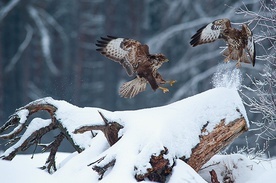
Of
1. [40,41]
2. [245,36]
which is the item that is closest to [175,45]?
[40,41]

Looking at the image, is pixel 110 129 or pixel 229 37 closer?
pixel 110 129

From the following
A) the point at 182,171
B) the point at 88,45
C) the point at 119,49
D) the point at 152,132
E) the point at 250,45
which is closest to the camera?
the point at 182,171

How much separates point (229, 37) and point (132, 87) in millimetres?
1284

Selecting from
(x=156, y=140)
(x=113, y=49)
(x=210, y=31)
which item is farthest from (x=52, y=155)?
(x=210, y=31)

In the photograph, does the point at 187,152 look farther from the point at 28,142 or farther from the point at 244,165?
the point at 28,142

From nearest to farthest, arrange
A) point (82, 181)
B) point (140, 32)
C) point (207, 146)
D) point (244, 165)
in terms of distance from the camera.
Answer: point (82, 181) → point (207, 146) → point (244, 165) → point (140, 32)

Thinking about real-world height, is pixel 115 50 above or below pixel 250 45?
above

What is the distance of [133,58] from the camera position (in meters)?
7.50

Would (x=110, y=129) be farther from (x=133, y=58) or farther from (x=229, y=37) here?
(x=229, y=37)

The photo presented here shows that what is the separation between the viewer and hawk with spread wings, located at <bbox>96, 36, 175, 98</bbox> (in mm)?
7402

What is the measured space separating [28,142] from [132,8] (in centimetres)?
2097

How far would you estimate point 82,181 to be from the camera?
641 cm

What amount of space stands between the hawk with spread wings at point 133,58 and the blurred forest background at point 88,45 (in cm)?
1594

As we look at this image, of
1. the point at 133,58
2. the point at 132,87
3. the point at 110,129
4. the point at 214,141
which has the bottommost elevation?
the point at 214,141
